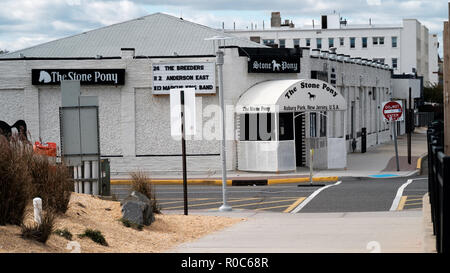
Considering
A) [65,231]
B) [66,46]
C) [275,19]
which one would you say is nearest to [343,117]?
[66,46]

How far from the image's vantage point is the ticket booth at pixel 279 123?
103ft

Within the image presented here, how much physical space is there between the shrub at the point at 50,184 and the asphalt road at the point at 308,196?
25.1 ft

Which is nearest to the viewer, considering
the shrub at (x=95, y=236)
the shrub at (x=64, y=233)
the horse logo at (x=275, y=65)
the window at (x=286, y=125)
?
the shrub at (x=64, y=233)

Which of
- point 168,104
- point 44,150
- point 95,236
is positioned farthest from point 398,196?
point 168,104

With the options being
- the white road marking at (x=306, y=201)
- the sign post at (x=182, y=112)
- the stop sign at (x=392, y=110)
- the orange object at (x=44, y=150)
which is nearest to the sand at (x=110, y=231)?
the orange object at (x=44, y=150)

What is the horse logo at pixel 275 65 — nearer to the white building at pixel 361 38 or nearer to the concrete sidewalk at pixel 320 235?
the concrete sidewalk at pixel 320 235

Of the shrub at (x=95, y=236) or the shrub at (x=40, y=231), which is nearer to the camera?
the shrub at (x=40, y=231)

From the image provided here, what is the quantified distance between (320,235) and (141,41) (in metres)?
26.6

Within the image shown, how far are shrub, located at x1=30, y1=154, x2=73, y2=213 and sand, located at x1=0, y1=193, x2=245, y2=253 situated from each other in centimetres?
25

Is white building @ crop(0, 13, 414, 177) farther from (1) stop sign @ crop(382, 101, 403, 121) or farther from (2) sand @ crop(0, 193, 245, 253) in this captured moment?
(2) sand @ crop(0, 193, 245, 253)

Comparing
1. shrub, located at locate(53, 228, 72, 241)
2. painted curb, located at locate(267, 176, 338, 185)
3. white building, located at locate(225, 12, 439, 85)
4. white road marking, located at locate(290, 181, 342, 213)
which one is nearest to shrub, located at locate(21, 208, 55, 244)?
shrub, located at locate(53, 228, 72, 241)

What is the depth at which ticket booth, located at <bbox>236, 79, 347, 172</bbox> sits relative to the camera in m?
31.5

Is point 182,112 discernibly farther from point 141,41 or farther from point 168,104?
point 141,41
